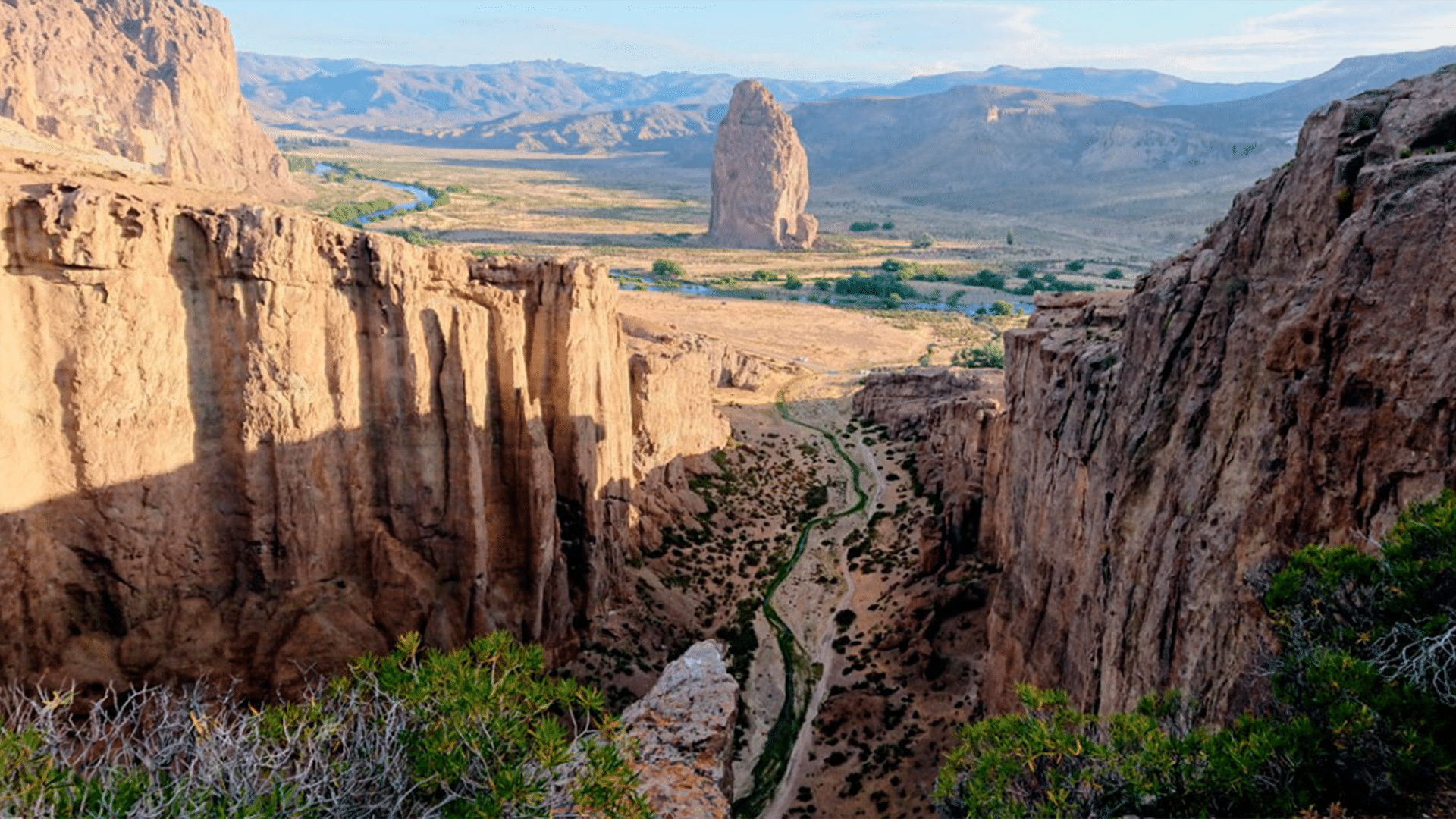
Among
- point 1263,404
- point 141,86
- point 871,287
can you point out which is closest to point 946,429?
point 1263,404

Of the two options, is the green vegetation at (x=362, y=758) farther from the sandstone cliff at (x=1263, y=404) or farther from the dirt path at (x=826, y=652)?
the dirt path at (x=826, y=652)

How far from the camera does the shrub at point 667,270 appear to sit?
548 feet

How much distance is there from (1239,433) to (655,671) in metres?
26.4

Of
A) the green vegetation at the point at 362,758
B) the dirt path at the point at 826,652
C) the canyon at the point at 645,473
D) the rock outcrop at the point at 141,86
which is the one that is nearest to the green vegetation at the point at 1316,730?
the canyon at the point at 645,473

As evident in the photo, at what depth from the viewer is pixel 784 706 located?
40.4m

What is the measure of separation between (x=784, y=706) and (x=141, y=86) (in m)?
179

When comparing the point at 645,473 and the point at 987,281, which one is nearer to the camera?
the point at 645,473

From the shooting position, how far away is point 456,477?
3334 centimetres

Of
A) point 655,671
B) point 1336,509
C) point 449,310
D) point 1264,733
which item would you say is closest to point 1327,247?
point 1336,509

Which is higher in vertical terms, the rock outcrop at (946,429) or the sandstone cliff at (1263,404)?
the sandstone cliff at (1263,404)

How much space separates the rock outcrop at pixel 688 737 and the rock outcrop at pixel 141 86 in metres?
115

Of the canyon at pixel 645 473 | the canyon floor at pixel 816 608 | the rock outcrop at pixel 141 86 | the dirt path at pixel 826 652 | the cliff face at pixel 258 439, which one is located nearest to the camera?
the canyon at pixel 645 473

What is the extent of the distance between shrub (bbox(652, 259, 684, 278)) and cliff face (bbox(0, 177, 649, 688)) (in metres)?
130

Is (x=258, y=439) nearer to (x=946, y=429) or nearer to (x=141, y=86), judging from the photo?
(x=946, y=429)
